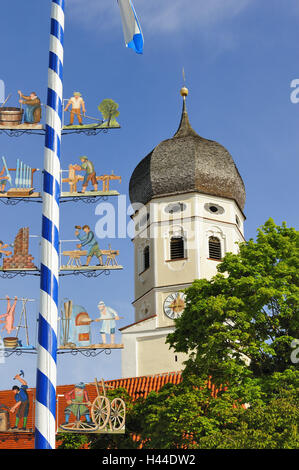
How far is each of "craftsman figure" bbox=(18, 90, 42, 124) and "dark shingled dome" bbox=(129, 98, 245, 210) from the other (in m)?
24.5

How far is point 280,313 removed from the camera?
A: 1970 cm

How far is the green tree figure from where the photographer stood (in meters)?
12.6

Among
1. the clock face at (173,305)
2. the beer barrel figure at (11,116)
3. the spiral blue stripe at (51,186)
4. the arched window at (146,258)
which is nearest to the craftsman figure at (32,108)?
the beer barrel figure at (11,116)

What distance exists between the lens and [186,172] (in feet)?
124

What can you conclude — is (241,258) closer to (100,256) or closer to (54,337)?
(100,256)

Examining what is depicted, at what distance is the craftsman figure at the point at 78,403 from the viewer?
12.1m

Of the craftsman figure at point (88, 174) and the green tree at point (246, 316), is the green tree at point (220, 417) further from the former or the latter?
the craftsman figure at point (88, 174)

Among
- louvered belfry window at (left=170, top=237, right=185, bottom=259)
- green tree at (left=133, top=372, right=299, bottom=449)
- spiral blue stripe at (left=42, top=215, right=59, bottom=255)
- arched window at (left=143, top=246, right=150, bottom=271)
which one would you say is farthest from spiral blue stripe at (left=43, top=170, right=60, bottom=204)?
arched window at (left=143, top=246, right=150, bottom=271)

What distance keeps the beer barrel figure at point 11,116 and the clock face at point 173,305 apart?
2313 cm

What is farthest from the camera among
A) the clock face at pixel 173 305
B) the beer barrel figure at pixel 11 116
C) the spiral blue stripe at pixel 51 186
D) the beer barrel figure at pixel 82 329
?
the clock face at pixel 173 305

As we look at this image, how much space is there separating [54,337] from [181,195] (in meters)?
26.9

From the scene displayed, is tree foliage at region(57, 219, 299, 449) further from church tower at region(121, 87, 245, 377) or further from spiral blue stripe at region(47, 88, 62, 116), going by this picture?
church tower at region(121, 87, 245, 377)

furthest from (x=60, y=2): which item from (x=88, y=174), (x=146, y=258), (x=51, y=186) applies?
(x=146, y=258)
